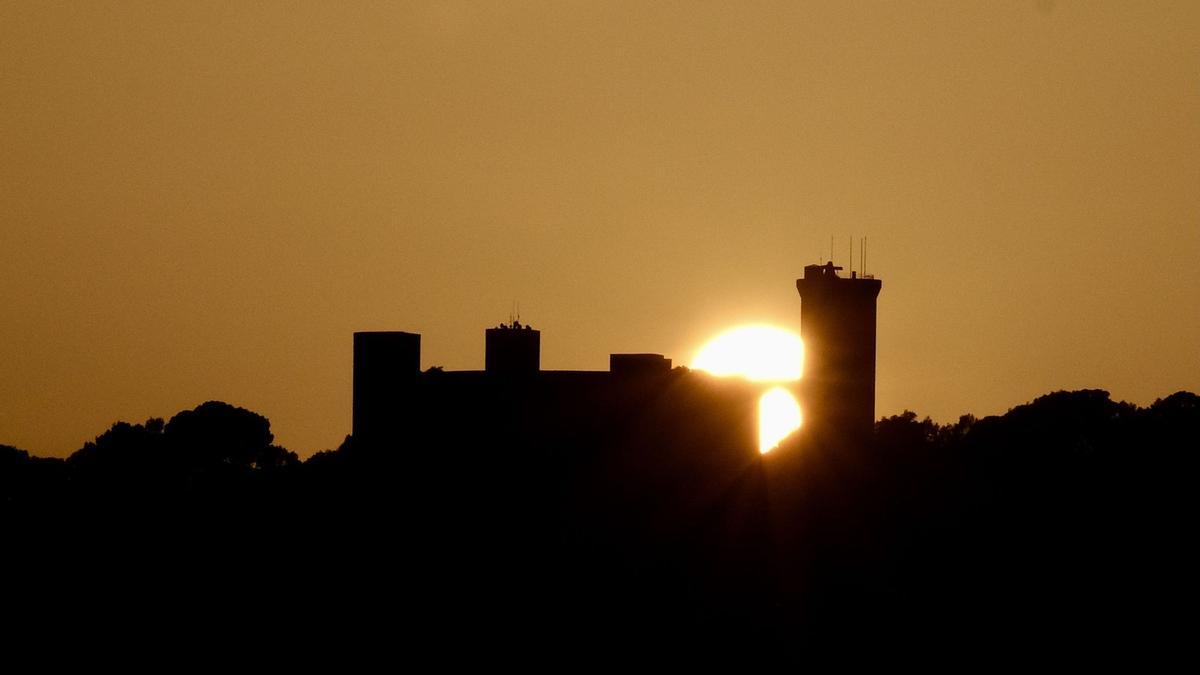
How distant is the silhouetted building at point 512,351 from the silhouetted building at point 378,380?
3302 mm

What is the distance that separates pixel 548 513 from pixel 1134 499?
19903 millimetres

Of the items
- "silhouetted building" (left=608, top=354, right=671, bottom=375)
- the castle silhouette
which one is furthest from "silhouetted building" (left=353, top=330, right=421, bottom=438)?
"silhouetted building" (left=608, top=354, right=671, bottom=375)

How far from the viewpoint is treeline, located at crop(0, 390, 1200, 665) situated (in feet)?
196

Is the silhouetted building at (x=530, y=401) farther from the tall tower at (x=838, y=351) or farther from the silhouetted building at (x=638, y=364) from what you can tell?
Answer: the tall tower at (x=838, y=351)

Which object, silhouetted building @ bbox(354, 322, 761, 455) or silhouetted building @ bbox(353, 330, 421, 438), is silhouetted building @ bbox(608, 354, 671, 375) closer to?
silhouetted building @ bbox(354, 322, 761, 455)

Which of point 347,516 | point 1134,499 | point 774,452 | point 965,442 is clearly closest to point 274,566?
point 347,516

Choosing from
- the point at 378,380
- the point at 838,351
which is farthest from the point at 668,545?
the point at 838,351

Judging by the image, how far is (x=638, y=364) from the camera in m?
79.9

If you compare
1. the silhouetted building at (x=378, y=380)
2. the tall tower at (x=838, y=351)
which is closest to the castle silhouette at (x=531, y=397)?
the silhouetted building at (x=378, y=380)

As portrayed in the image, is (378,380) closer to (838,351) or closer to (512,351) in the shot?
(512,351)

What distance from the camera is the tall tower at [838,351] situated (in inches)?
3654

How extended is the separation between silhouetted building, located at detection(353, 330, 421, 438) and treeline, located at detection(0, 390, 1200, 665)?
97 cm

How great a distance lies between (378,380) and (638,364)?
9.45m

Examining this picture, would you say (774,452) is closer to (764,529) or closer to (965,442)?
(764,529)
